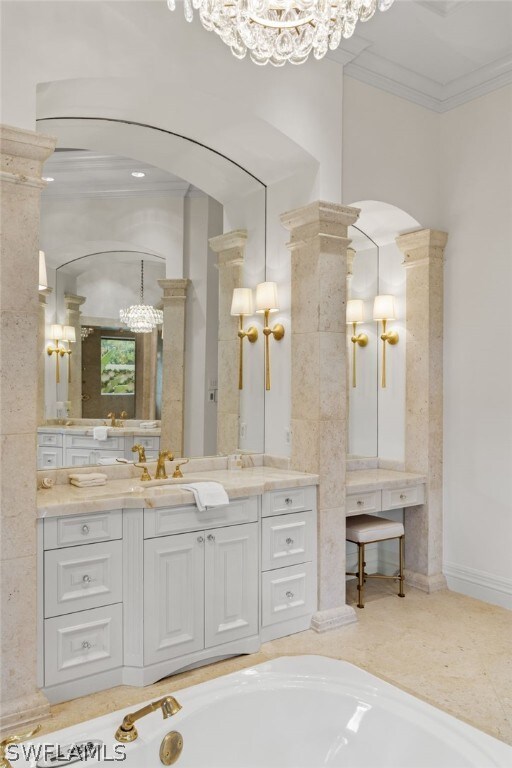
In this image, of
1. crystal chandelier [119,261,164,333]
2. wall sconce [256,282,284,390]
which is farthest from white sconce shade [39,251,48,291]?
wall sconce [256,282,284,390]

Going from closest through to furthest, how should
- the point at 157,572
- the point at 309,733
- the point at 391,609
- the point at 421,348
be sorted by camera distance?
1. the point at 309,733
2. the point at 157,572
3. the point at 391,609
4. the point at 421,348

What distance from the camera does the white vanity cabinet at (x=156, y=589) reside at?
2.59 m

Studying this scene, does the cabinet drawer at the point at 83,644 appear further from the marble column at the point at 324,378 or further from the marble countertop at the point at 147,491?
the marble column at the point at 324,378

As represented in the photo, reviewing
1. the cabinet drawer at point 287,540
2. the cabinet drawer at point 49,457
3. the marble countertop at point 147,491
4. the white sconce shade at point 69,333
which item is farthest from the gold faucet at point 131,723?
the white sconce shade at point 69,333

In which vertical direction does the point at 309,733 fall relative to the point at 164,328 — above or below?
Answer: below

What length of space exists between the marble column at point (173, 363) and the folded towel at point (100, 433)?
13.4 inches

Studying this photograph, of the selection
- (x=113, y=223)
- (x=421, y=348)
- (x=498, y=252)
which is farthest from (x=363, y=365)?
(x=113, y=223)

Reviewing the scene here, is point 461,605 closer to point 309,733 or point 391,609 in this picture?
point 391,609

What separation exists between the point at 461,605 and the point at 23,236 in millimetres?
3404

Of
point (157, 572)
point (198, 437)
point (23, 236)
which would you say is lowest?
point (157, 572)

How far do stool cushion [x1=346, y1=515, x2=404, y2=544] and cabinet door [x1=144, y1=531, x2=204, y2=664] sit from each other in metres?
1.19

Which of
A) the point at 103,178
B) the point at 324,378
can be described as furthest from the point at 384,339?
the point at 103,178

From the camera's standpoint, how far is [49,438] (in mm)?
3189

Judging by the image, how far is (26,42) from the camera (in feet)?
8.25
